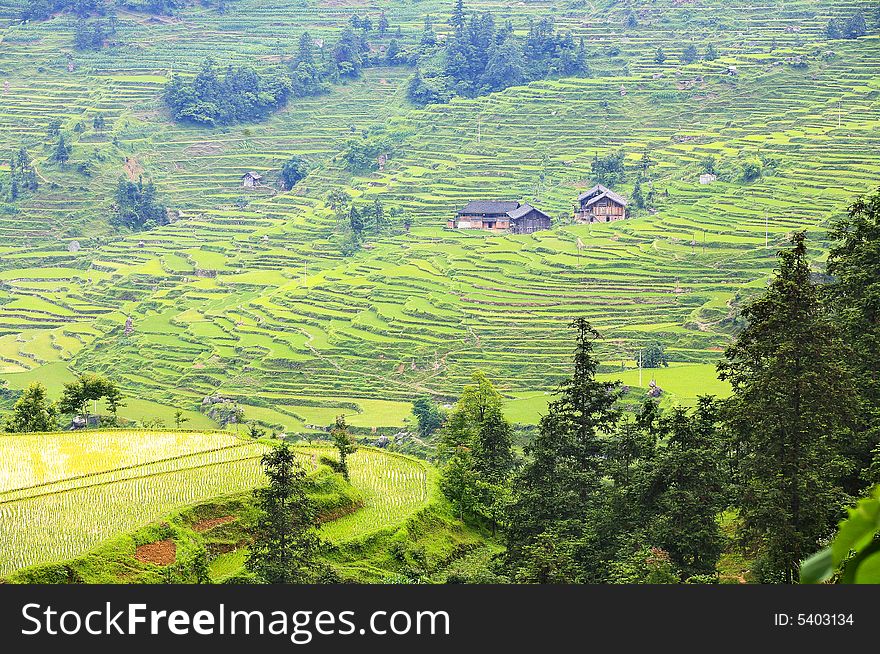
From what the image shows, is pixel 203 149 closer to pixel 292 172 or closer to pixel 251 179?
pixel 251 179

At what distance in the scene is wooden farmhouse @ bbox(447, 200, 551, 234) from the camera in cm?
4075

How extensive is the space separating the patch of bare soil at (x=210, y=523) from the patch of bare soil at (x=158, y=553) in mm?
640

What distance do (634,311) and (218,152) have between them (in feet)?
92.6

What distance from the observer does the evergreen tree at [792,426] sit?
11547mm

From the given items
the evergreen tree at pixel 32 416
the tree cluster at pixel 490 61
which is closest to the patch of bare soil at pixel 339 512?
the evergreen tree at pixel 32 416

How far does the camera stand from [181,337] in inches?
1379

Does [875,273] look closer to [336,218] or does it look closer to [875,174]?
[875,174]

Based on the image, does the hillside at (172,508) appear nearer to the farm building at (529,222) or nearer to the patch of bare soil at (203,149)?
the farm building at (529,222)

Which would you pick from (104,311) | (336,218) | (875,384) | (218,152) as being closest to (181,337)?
(104,311)

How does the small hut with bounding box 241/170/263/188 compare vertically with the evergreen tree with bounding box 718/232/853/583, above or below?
above

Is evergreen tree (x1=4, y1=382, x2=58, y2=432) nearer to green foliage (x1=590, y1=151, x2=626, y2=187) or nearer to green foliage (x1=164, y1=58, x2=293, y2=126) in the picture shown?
green foliage (x1=590, y1=151, x2=626, y2=187)

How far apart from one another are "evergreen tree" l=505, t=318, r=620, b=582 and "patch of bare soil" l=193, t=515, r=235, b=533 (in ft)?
12.1

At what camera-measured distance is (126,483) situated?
1619 cm

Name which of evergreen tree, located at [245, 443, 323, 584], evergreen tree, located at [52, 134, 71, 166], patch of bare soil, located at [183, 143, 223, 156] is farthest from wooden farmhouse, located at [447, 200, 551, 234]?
evergreen tree, located at [245, 443, 323, 584]
